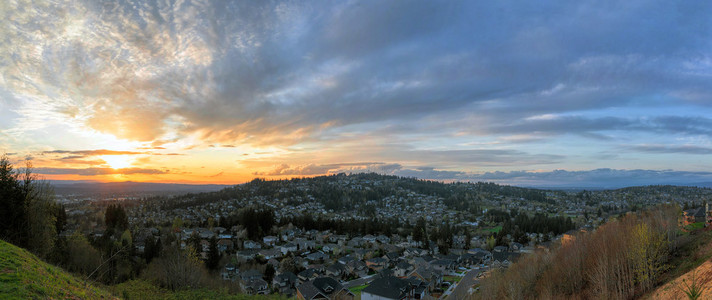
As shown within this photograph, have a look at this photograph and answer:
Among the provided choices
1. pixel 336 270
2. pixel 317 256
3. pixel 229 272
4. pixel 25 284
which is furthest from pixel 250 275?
pixel 25 284

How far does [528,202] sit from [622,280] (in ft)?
455

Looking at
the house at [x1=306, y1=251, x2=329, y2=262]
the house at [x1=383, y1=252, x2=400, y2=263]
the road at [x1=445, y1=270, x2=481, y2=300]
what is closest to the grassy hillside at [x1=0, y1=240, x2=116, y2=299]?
the road at [x1=445, y1=270, x2=481, y2=300]

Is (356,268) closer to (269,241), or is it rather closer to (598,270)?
(269,241)

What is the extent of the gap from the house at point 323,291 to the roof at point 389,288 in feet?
8.37

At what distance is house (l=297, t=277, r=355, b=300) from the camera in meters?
30.0

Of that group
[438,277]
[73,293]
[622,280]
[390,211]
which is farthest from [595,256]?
[390,211]

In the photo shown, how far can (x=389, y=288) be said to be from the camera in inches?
1161

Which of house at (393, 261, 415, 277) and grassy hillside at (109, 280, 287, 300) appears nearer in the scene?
grassy hillside at (109, 280, 287, 300)

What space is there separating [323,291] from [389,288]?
7.34 metres

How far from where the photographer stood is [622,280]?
2078 centimetres

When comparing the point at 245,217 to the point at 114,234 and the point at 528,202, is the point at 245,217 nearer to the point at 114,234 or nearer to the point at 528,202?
the point at 114,234

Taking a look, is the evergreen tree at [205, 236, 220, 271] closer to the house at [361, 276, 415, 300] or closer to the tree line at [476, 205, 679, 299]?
the house at [361, 276, 415, 300]

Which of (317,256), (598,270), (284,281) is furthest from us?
(317,256)

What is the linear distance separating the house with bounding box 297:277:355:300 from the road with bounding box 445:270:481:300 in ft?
33.7
